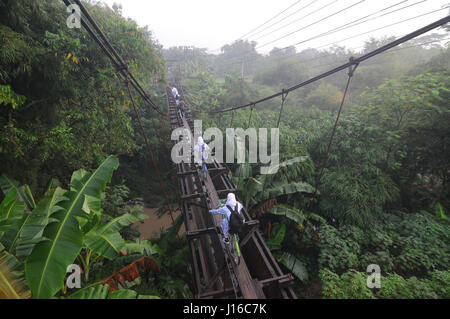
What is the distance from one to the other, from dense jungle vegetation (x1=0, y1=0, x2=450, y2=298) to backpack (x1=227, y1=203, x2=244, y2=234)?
0.82m

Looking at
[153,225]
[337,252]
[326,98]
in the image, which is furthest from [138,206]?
[326,98]

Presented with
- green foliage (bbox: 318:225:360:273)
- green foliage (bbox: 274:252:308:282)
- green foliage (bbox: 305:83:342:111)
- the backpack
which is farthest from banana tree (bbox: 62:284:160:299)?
green foliage (bbox: 305:83:342:111)

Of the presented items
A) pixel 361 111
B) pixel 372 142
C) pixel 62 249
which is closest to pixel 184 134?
pixel 62 249

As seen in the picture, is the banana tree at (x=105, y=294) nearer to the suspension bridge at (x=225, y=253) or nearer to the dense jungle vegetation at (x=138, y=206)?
the dense jungle vegetation at (x=138, y=206)

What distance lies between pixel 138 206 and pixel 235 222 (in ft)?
14.9

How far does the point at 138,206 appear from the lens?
20.4 ft

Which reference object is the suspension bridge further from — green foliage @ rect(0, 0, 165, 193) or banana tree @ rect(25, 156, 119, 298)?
green foliage @ rect(0, 0, 165, 193)

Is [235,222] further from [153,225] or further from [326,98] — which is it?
[326,98]

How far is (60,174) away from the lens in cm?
549

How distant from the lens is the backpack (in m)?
2.78
